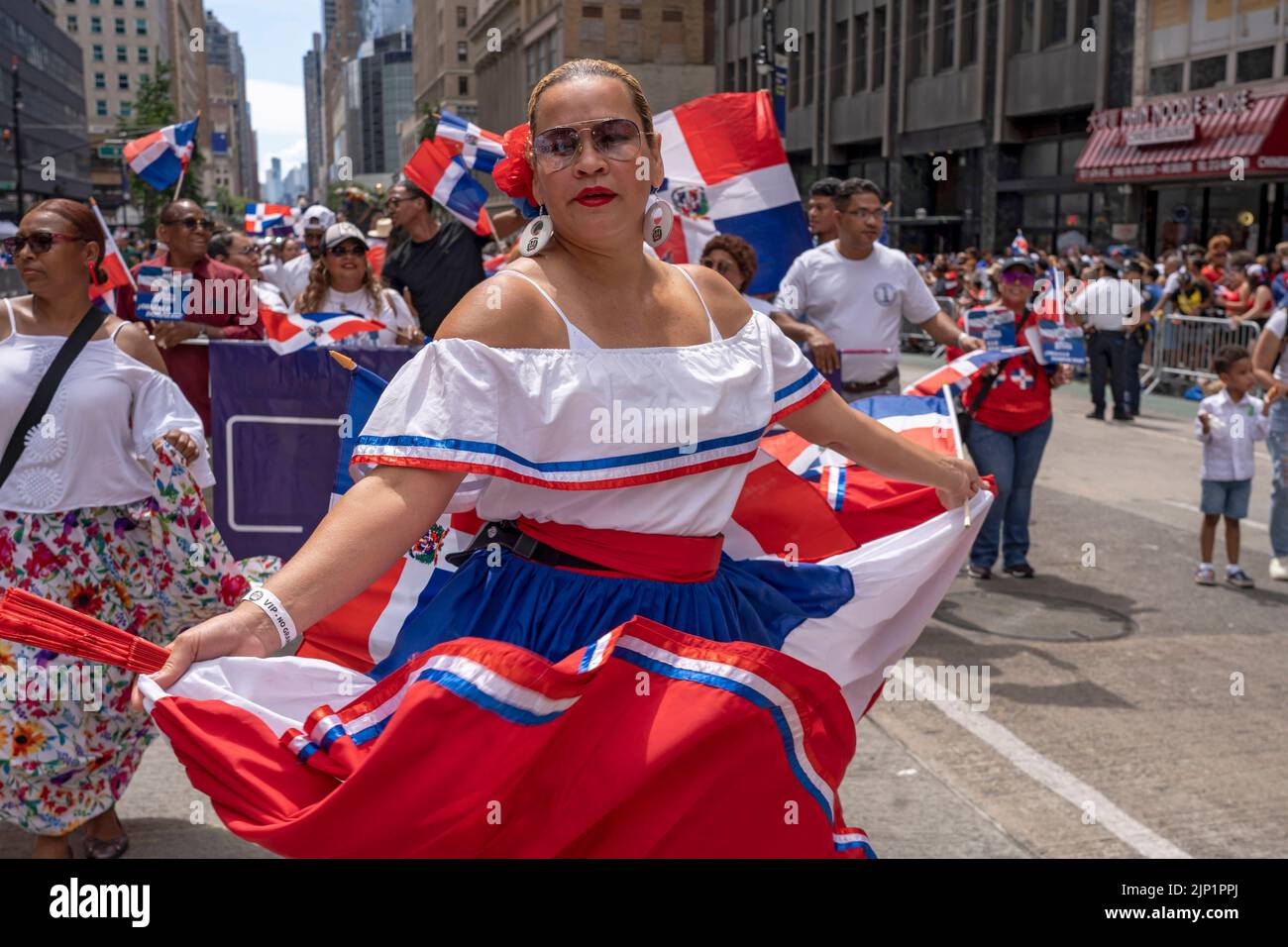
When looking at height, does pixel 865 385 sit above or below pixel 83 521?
above

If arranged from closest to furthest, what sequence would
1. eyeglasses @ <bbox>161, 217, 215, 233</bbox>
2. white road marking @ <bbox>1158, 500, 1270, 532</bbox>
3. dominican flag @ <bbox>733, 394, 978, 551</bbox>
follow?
dominican flag @ <bbox>733, 394, 978, 551</bbox>
eyeglasses @ <bbox>161, 217, 215, 233</bbox>
white road marking @ <bbox>1158, 500, 1270, 532</bbox>

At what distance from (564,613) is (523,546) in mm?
170

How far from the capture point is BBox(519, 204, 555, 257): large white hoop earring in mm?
2637

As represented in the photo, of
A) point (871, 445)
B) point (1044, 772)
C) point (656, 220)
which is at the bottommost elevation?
point (1044, 772)

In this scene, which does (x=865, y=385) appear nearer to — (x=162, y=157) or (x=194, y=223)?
(x=194, y=223)

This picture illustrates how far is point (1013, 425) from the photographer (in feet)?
28.1

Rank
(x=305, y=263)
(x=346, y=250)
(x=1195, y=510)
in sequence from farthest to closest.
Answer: (x=305, y=263)
(x=1195, y=510)
(x=346, y=250)

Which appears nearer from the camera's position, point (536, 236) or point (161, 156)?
point (536, 236)

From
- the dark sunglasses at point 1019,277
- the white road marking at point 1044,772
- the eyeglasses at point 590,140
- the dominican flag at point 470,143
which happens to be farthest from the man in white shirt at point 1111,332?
the eyeglasses at point 590,140

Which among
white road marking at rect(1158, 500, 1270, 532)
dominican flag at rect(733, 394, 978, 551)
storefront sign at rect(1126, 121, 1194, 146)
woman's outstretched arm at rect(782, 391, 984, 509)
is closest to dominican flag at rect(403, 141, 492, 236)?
dominican flag at rect(733, 394, 978, 551)

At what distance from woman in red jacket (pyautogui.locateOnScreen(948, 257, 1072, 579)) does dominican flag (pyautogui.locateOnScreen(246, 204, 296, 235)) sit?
506 inches

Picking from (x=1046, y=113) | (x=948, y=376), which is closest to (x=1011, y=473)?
(x=948, y=376)

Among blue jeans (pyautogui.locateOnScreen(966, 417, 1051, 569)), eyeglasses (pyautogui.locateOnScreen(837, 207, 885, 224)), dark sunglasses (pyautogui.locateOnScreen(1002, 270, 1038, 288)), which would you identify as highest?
eyeglasses (pyautogui.locateOnScreen(837, 207, 885, 224))

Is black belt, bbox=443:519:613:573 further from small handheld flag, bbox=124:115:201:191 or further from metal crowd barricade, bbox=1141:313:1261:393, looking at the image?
metal crowd barricade, bbox=1141:313:1261:393
